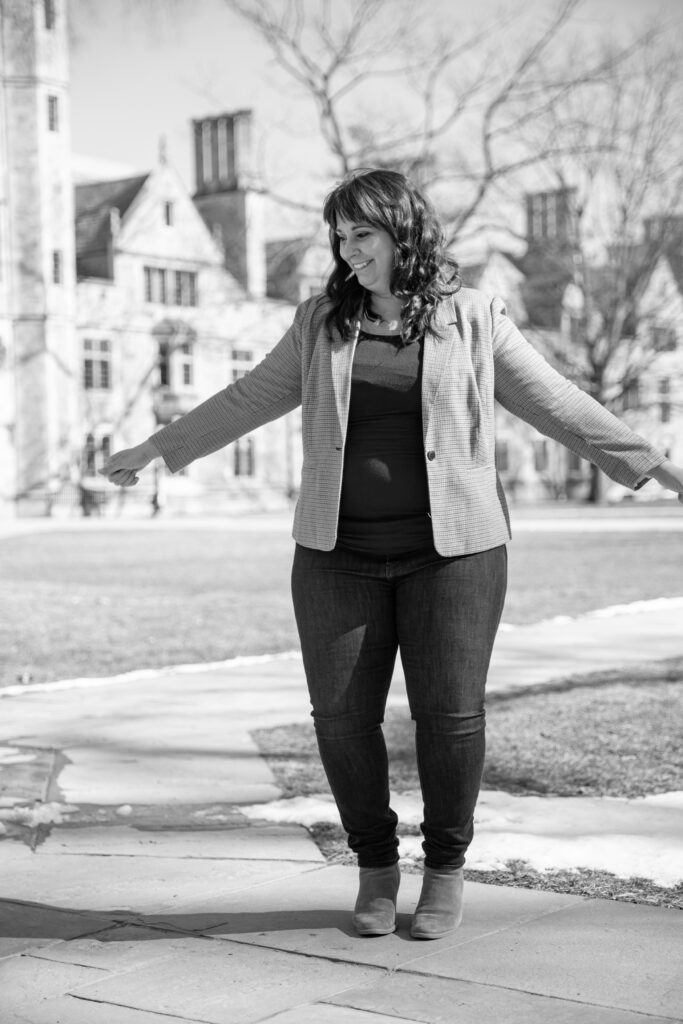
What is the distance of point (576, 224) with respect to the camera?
42.9m

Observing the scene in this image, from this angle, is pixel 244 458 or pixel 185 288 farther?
pixel 244 458

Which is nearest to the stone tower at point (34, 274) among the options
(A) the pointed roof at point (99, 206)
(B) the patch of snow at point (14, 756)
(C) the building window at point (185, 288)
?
(A) the pointed roof at point (99, 206)

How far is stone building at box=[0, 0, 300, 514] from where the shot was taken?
4125 cm

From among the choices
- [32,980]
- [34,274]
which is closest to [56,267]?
[34,274]

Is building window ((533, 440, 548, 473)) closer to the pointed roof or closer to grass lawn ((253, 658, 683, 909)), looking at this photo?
the pointed roof

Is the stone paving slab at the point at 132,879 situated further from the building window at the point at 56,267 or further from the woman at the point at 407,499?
the building window at the point at 56,267

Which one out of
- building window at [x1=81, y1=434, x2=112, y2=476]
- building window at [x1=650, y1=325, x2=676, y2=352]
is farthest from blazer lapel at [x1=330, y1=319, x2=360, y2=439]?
building window at [x1=650, y1=325, x2=676, y2=352]

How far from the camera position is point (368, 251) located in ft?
10.8

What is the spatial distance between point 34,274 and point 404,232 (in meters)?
40.0

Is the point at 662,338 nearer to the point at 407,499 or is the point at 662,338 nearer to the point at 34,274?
the point at 34,274

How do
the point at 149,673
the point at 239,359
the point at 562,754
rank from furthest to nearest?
the point at 239,359 → the point at 149,673 → the point at 562,754

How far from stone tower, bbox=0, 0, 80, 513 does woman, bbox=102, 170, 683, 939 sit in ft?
128

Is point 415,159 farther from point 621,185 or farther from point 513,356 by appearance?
point 513,356

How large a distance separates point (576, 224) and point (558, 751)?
128ft
